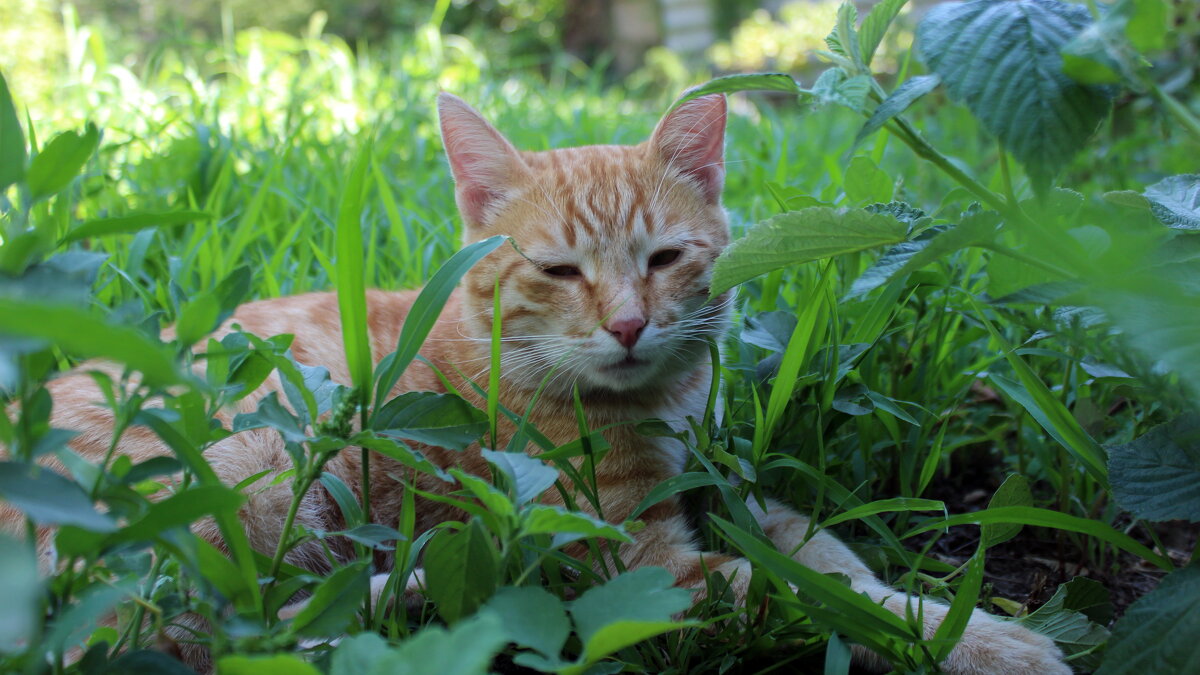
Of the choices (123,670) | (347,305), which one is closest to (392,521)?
(347,305)

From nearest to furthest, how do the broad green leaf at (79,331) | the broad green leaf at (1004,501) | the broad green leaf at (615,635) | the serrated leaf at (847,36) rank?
the broad green leaf at (79,331) → the broad green leaf at (615,635) → the serrated leaf at (847,36) → the broad green leaf at (1004,501)

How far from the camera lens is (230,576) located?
2.85 feet

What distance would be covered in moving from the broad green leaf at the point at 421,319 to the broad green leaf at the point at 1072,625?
3.11ft

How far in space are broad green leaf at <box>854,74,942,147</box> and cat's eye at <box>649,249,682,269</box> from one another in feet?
2.64

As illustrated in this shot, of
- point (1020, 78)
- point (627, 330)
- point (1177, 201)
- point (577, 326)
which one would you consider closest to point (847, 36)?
point (1020, 78)

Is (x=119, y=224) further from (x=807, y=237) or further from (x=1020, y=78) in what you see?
(x=1020, y=78)

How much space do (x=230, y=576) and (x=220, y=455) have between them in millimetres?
711

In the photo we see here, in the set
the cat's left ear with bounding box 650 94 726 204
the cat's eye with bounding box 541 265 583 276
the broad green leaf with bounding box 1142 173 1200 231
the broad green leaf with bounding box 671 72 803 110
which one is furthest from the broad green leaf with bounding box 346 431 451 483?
the cat's left ear with bounding box 650 94 726 204

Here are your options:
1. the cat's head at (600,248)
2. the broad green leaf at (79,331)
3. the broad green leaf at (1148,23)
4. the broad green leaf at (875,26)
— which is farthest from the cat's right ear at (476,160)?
the broad green leaf at (79,331)

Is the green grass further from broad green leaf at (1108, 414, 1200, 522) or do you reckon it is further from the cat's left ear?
the cat's left ear

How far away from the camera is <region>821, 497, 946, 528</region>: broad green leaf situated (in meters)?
1.26

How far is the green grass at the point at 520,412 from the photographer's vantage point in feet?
2.63

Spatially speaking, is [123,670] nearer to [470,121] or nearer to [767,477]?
[767,477]

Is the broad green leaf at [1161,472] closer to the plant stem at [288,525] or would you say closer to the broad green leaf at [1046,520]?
the broad green leaf at [1046,520]
